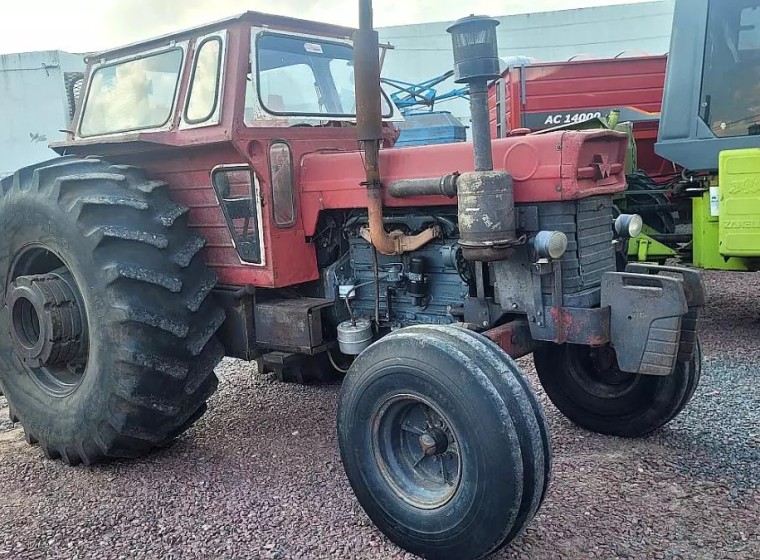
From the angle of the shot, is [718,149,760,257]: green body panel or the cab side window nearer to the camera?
the cab side window

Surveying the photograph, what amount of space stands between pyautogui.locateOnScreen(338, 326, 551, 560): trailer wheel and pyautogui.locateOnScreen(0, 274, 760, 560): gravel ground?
0.67 ft

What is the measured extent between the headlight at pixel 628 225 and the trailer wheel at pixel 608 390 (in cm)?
59

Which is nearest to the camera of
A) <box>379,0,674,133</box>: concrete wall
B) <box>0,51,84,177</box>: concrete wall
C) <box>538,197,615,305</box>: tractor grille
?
<box>538,197,615,305</box>: tractor grille

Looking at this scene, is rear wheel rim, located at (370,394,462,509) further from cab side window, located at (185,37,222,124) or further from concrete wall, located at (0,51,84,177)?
concrete wall, located at (0,51,84,177)

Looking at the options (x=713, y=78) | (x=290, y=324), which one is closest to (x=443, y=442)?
(x=290, y=324)

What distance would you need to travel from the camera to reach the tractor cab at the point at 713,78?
216 inches

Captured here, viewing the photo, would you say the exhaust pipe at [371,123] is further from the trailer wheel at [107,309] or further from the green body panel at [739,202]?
the green body panel at [739,202]

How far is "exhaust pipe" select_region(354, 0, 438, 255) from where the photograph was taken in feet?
9.82

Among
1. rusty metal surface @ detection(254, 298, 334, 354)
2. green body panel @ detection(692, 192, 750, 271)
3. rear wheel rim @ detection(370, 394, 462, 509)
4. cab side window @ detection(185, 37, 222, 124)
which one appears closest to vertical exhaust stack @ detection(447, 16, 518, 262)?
rear wheel rim @ detection(370, 394, 462, 509)

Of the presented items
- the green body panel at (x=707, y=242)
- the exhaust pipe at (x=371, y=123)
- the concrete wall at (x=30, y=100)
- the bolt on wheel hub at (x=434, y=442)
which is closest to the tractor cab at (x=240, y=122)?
the exhaust pipe at (x=371, y=123)

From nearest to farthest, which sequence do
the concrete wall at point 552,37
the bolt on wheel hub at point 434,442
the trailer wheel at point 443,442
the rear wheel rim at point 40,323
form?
the trailer wheel at point 443,442 → the bolt on wheel hub at point 434,442 → the rear wheel rim at point 40,323 → the concrete wall at point 552,37

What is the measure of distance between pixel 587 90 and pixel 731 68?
2.14 m

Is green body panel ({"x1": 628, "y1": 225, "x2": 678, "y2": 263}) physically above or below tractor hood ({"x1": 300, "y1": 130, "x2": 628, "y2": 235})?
below

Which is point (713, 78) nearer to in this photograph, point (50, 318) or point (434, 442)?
point (434, 442)
